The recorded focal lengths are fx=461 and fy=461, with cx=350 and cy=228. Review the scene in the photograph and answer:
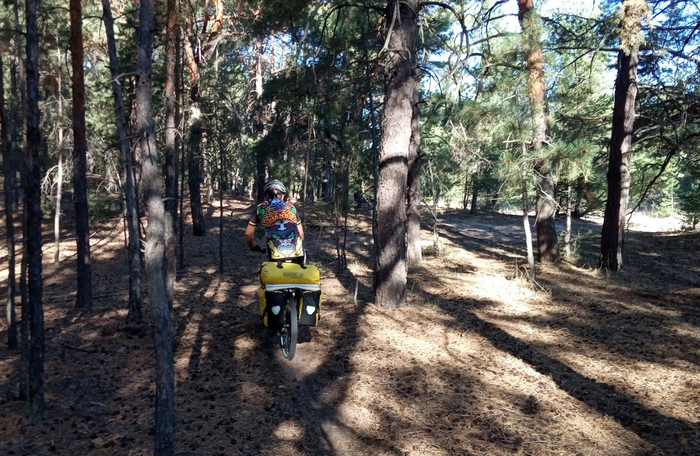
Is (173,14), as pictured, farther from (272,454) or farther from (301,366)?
(272,454)

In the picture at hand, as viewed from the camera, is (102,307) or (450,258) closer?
(102,307)

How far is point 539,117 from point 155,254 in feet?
30.7

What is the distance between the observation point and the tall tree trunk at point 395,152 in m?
7.86

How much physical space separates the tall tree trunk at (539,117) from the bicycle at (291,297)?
652 centimetres

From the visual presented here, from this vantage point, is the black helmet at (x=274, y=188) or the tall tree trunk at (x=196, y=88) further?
the tall tree trunk at (x=196, y=88)

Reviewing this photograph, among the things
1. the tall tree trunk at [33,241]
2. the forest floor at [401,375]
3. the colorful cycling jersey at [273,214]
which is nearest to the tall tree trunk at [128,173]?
the forest floor at [401,375]

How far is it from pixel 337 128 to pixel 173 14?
9439 mm

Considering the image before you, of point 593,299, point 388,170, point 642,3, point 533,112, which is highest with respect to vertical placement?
point 642,3

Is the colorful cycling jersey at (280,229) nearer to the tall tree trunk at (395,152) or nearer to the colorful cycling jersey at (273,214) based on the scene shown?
the colorful cycling jersey at (273,214)

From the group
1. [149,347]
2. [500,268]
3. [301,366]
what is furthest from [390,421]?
[500,268]

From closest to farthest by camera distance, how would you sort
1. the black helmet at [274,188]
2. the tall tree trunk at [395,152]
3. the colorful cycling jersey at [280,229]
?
1. the colorful cycling jersey at [280,229]
2. the black helmet at [274,188]
3. the tall tree trunk at [395,152]

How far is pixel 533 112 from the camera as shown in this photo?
32.9ft

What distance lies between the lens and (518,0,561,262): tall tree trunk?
9.88 m

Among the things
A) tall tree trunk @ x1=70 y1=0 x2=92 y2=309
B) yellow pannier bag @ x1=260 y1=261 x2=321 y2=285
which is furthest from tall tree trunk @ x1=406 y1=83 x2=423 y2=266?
tall tree trunk @ x1=70 y1=0 x2=92 y2=309
